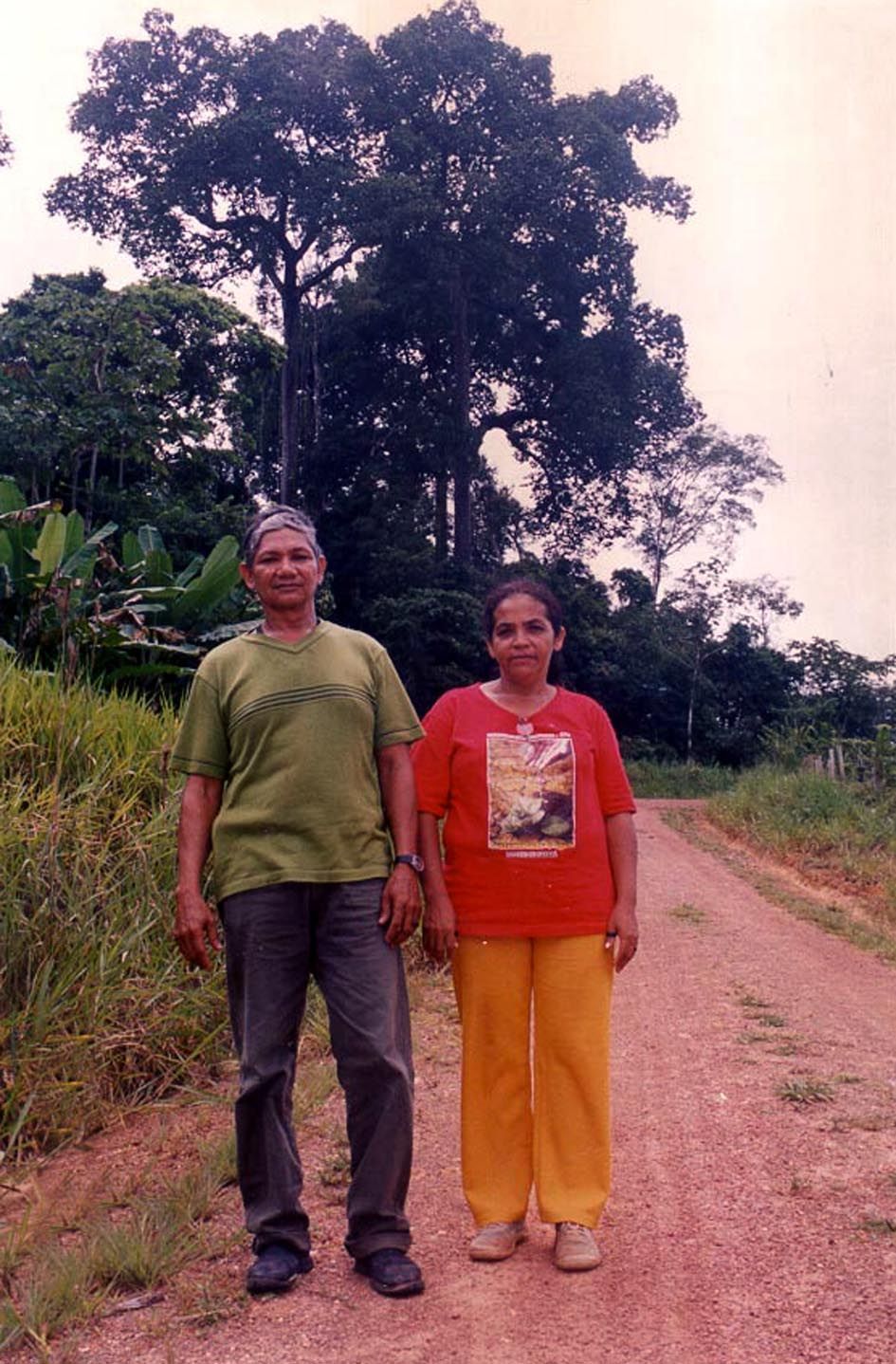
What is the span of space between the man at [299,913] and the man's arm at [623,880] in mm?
523

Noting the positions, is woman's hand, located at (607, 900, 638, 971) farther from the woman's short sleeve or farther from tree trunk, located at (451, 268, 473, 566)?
tree trunk, located at (451, 268, 473, 566)

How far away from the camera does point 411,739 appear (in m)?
3.49

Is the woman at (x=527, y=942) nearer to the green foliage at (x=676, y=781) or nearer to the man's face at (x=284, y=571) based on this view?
the man's face at (x=284, y=571)

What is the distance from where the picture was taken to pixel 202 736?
11.2 feet

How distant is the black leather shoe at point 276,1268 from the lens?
10.6 ft

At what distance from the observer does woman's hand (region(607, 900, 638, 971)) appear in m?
3.51

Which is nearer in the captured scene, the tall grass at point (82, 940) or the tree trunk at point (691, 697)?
the tall grass at point (82, 940)

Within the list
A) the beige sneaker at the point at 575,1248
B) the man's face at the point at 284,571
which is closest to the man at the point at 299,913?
the man's face at the point at 284,571

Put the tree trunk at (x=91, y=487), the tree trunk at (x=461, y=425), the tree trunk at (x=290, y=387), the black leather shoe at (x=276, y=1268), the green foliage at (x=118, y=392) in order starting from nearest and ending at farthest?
the black leather shoe at (x=276, y=1268), the green foliage at (x=118, y=392), the tree trunk at (x=91, y=487), the tree trunk at (x=290, y=387), the tree trunk at (x=461, y=425)

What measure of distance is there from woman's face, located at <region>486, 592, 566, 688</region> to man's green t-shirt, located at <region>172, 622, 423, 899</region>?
0.98 feet

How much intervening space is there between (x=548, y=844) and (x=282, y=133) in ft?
92.0

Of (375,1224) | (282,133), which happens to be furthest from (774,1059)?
(282,133)

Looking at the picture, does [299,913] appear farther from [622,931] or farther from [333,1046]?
[622,931]

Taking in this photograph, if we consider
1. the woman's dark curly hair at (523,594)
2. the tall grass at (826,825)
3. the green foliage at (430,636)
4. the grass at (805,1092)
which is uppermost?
the green foliage at (430,636)
